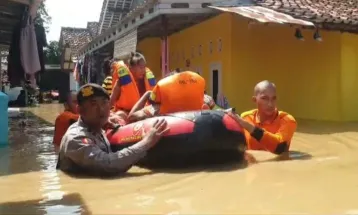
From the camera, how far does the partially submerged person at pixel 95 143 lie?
188 inches

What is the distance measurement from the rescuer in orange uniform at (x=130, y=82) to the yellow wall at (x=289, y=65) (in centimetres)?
574

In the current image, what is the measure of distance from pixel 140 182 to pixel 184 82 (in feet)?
4.59

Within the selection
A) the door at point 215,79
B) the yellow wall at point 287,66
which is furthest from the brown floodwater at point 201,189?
the door at point 215,79

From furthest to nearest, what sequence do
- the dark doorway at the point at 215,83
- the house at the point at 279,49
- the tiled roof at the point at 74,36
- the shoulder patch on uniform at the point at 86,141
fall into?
the tiled roof at the point at 74,36, the dark doorway at the point at 215,83, the house at the point at 279,49, the shoulder patch on uniform at the point at 86,141

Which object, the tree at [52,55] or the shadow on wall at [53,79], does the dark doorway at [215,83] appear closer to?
the shadow on wall at [53,79]

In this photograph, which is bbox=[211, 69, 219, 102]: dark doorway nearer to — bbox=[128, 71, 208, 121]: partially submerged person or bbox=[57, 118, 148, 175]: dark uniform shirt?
bbox=[128, 71, 208, 121]: partially submerged person

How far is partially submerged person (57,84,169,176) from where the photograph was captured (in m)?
4.79

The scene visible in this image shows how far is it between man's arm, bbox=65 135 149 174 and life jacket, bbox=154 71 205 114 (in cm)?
93

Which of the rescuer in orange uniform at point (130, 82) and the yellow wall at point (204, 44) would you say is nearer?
the rescuer in orange uniform at point (130, 82)

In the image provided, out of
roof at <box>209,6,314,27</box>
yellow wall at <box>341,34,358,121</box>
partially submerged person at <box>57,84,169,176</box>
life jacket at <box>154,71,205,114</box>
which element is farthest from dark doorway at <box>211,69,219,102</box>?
partially submerged person at <box>57,84,169,176</box>

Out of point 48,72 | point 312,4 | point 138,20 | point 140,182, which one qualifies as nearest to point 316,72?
point 312,4

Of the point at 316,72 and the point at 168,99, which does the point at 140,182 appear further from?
the point at 316,72

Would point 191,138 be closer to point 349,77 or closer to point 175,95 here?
point 175,95

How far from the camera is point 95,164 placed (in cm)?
480
